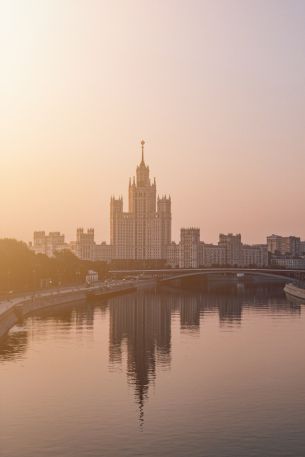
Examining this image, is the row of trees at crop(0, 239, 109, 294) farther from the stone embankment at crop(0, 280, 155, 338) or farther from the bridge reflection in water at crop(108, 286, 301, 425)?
the bridge reflection in water at crop(108, 286, 301, 425)

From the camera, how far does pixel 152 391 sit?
4603cm

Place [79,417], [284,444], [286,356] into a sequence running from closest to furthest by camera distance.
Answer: [284,444] → [79,417] → [286,356]

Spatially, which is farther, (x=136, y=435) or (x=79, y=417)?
(x=79, y=417)

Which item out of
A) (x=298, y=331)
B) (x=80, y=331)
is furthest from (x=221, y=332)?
(x=80, y=331)

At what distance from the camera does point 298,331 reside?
79938 mm

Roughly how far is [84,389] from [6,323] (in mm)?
34669

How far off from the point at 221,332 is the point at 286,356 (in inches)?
811

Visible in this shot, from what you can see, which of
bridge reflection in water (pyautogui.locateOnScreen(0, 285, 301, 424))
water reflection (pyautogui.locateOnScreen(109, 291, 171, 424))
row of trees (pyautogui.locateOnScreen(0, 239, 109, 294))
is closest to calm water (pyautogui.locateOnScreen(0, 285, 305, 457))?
water reflection (pyautogui.locateOnScreen(109, 291, 171, 424))

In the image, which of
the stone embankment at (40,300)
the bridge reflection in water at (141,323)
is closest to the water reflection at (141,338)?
the bridge reflection in water at (141,323)

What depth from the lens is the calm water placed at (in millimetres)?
34688

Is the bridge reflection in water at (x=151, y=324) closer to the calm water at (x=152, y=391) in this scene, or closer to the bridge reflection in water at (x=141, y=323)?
the bridge reflection in water at (x=141, y=323)

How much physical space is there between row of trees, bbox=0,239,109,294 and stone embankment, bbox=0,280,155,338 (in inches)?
316

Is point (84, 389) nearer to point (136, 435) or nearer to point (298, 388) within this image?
point (136, 435)

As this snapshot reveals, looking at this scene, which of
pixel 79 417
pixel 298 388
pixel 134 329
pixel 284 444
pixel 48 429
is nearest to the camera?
pixel 284 444
